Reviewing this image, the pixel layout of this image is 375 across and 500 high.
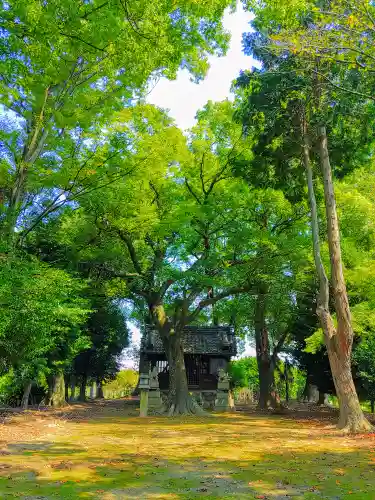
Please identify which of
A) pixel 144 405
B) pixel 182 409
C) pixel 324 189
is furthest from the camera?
pixel 182 409

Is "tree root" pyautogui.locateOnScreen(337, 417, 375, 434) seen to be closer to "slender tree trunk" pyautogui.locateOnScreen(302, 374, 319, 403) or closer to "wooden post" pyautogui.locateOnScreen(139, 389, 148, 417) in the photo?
"wooden post" pyautogui.locateOnScreen(139, 389, 148, 417)

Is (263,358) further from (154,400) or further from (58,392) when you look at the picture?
(58,392)

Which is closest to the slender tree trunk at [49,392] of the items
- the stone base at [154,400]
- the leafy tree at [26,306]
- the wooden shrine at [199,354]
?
the stone base at [154,400]

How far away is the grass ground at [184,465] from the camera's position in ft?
15.7

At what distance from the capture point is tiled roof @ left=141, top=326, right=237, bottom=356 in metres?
23.4

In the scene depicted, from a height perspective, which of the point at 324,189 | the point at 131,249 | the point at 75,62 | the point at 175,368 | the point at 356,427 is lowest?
the point at 356,427

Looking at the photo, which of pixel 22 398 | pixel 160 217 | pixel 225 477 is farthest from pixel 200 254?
pixel 225 477

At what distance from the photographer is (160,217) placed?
57.6ft

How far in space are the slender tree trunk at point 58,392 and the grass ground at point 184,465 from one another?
31.3 feet

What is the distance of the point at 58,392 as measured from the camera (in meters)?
20.2

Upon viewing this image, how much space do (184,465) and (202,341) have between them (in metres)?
17.7

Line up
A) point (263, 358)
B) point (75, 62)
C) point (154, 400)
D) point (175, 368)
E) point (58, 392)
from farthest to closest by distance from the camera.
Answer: point (263, 358) < point (58, 392) < point (154, 400) < point (175, 368) < point (75, 62)

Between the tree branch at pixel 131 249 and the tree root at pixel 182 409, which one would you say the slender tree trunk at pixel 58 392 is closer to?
the tree root at pixel 182 409

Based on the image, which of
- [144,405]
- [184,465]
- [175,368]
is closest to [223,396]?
[175,368]
